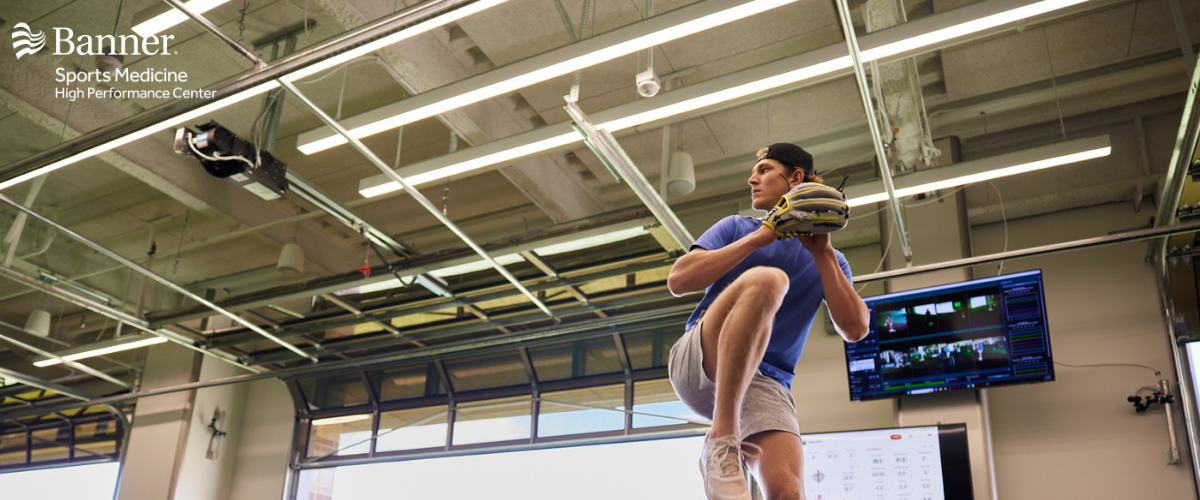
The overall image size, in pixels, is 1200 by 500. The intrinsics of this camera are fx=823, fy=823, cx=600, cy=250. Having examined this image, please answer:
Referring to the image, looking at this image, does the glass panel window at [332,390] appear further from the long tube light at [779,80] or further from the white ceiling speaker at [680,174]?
the white ceiling speaker at [680,174]

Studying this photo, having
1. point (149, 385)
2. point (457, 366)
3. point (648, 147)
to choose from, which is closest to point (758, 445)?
point (648, 147)

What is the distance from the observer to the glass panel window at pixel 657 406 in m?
7.41

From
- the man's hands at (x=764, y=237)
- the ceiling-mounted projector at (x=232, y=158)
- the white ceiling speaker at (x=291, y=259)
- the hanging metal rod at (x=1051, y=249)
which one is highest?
the white ceiling speaker at (x=291, y=259)

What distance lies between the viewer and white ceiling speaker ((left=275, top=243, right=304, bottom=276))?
24.3 feet

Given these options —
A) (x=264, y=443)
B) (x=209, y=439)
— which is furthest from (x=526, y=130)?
(x=209, y=439)

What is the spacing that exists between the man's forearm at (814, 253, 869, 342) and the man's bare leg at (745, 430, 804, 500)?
362 millimetres

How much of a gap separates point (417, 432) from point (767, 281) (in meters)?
7.36

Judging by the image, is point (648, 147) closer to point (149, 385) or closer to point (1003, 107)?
point (1003, 107)

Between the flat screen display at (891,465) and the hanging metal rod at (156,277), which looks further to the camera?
the hanging metal rod at (156,277)

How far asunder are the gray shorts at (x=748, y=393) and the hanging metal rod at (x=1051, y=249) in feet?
11.9

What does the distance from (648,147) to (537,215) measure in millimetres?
1436

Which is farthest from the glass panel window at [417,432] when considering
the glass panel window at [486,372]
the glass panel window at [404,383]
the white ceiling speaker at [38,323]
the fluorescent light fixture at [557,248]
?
the white ceiling speaker at [38,323]

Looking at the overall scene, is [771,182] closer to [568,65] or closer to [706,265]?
[706,265]

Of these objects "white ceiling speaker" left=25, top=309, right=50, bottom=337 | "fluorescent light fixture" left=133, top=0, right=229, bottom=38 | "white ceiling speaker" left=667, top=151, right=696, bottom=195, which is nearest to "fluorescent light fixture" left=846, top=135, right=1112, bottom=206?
"white ceiling speaker" left=667, top=151, right=696, bottom=195
